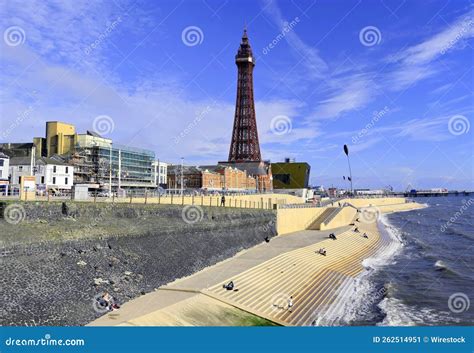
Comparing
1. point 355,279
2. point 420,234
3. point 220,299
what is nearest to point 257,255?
point 355,279

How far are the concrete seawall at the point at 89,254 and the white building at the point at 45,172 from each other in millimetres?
19203

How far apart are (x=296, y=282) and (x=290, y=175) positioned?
81733 millimetres

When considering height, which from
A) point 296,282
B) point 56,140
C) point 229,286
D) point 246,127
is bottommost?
point 296,282

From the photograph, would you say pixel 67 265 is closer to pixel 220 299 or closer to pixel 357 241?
pixel 220 299

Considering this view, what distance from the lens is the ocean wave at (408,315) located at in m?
16.8

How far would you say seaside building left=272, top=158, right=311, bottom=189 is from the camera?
100994mm

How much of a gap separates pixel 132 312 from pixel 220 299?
368 centimetres

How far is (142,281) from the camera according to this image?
17297 millimetres

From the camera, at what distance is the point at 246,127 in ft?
279
